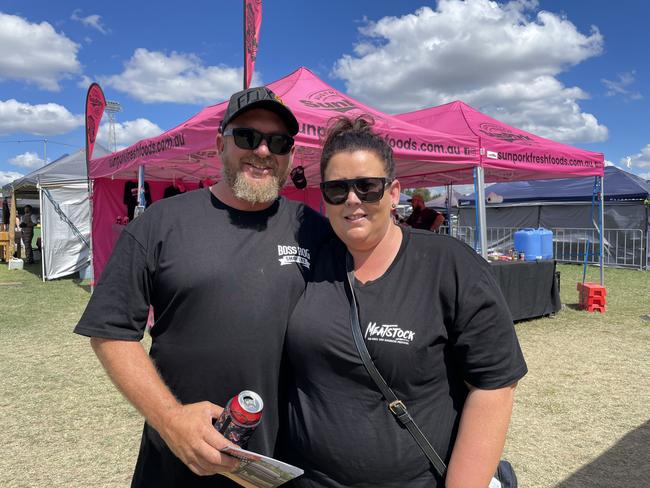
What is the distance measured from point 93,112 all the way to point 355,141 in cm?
1022

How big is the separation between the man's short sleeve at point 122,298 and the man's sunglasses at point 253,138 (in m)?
0.53

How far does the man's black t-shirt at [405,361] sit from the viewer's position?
4.32 ft

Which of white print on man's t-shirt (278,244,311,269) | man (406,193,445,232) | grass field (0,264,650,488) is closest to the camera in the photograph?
white print on man's t-shirt (278,244,311,269)

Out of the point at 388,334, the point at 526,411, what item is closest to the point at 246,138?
the point at 388,334

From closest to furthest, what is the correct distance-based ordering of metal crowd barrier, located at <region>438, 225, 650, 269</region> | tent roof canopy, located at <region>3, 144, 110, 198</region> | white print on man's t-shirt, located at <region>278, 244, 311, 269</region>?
1. white print on man's t-shirt, located at <region>278, 244, 311, 269</region>
2. tent roof canopy, located at <region>3, 144, 110, 198</region>
3. metal crowd barrier, located at <region>438, 225, 650, 269</region>

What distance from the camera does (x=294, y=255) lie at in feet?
5.50

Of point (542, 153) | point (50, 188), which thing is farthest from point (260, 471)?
point (50, 188)

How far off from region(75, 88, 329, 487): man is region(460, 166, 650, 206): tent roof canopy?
15443 mm

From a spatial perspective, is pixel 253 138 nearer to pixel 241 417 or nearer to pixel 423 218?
pixel 241 417

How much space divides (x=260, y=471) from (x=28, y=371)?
540cm

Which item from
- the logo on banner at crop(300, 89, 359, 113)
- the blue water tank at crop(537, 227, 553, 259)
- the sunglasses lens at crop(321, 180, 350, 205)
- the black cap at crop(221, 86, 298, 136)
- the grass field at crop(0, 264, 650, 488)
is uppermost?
the logo on banner at crop(300, 89, 359, 113)

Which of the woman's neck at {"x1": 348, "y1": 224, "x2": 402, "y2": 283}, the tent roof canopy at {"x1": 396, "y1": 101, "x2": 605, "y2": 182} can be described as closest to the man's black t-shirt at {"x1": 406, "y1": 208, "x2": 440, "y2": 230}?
the tent roof canopy at {"x1": 396, "y1": 101, "x2": 605, "y2": 182}

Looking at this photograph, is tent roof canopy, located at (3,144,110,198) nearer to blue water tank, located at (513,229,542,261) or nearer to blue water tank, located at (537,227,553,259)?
blue water tank, located at (513,229,542,261)

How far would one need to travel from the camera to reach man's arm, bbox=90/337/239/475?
1297 millimetres
